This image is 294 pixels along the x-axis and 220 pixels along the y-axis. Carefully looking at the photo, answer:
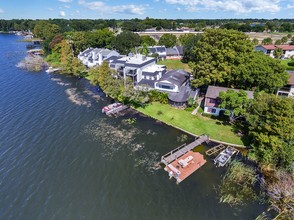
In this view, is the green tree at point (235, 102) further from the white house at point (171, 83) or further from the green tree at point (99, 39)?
the green tree at point (99, 39)

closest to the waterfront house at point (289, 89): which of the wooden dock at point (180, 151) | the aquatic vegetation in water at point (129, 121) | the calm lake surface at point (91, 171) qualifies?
the wooden dock at point (180, 151)

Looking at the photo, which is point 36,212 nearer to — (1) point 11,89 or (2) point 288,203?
(2) point 288,203

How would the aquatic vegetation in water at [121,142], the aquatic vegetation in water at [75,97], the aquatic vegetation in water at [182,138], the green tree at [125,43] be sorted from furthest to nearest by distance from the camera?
the green tree at [125,43] → the aquatic vegetation in water at [75,97] → the aquatic vegetation in water at [182,138] → the aquatic vegetation in water at [121,142]

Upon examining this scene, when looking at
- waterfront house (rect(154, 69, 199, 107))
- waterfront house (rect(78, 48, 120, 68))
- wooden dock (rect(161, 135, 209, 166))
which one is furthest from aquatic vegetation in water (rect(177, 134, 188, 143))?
waterfront house (rect(78, 48, 120, 68))

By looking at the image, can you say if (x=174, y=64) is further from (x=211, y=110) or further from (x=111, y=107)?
(x=111, y=107)

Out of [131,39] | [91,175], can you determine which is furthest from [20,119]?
[131,39]

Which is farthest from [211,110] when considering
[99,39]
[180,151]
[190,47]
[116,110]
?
[99,39]
